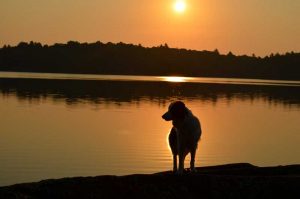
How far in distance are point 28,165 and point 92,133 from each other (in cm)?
1457

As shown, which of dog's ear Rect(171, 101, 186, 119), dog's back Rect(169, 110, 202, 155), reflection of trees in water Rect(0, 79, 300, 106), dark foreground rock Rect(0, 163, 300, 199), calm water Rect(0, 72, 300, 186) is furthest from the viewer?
reflection of trees in water Rect(0, 79, 300, 106)

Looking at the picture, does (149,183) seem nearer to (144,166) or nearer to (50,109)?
(144,166)

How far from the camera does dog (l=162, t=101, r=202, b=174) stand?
9461 millimetres

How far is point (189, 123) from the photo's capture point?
9.76m

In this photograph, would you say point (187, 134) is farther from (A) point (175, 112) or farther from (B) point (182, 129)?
(A) point (175, 112)

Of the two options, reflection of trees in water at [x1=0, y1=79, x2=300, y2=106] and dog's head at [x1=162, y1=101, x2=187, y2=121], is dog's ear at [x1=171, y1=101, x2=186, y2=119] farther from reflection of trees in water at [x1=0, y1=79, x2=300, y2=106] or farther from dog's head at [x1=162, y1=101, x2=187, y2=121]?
reflection of trees in water at [x1=0, y1=79, x2=300, y2=106]

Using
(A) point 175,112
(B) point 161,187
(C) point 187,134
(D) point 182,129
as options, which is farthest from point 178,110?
(B) point 161,187

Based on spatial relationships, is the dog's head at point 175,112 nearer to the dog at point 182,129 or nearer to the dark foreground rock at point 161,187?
the dog at point 182,129

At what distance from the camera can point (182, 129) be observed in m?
9.80

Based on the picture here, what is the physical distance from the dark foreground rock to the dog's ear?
127cm

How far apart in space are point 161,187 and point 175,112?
172 cm

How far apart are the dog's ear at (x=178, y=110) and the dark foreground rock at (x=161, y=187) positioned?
1.27 metres

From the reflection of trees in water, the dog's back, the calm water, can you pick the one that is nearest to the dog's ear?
the dog's back

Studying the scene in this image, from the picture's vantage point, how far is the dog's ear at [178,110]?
941 cm
